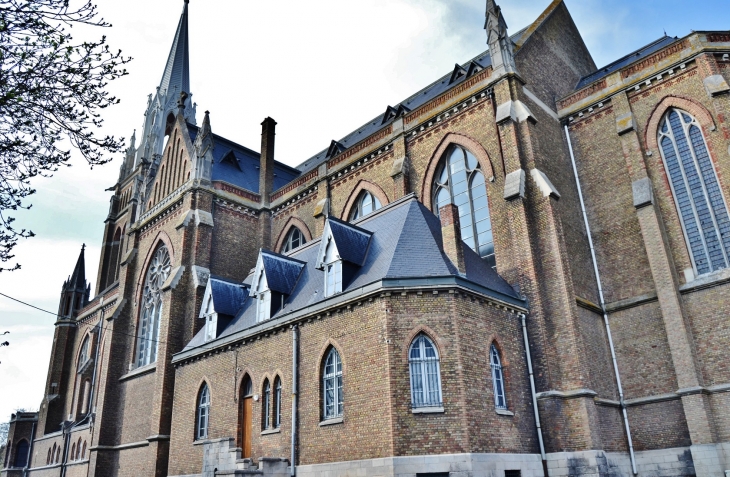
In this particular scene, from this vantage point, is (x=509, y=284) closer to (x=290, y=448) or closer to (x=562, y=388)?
(x=562, y=388)

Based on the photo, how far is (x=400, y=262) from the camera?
1542cm

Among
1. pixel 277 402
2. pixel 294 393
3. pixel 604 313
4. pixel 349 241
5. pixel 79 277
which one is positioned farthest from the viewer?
pixel 79 277

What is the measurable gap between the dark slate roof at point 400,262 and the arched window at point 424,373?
5.72 feet

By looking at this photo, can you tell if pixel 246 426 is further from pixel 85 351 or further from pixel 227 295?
pixel 85 351

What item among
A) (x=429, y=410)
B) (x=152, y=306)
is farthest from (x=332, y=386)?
(x=152, y=306)

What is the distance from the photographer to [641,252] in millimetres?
18719

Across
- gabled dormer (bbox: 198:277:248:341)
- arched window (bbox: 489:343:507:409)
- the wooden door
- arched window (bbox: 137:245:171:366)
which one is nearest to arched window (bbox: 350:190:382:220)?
gabled dormer (bbox: 198:277:248:341)

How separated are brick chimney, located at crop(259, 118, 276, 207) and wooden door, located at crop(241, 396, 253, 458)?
14.3 meters

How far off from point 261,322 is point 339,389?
3.98 metres

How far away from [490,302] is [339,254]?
4.40 meters

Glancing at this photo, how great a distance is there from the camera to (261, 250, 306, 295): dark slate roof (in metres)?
18.8

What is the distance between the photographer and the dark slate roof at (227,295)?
2123 centimetres

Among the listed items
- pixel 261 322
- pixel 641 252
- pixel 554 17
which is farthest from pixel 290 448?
pixel 554 17

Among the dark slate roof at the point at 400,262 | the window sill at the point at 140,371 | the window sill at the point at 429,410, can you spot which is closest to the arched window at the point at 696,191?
the dark slate roof at the point at 400,262
